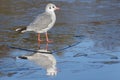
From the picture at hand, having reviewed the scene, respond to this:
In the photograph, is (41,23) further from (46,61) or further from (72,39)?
(46,61)

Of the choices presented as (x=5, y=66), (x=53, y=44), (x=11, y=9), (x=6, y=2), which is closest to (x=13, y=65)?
(x=5, y=66)

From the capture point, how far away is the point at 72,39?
10.3m

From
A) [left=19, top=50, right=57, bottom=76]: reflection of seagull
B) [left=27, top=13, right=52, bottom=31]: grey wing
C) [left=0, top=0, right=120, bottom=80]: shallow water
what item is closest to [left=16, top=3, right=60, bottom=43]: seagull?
[left=27, top=13, right=52, bottom=31]: grey wing

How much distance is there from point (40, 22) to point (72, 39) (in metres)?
0.75

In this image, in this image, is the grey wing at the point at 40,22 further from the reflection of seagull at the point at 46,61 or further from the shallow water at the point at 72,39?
the reflection of seagull at the point at 46,61

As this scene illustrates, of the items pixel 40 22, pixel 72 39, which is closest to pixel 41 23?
pixel 40 22

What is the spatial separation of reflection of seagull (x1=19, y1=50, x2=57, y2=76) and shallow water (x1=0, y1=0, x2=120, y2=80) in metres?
0.09

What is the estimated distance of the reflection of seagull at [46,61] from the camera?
312 inches

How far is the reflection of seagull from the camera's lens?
312 inches

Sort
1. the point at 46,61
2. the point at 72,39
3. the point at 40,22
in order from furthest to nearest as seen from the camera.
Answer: the point at 72,39
the point at 40,22
the point at 46,61

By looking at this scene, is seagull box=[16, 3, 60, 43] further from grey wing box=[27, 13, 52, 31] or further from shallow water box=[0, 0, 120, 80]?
shallow water box=[0, 0, 120, 80]

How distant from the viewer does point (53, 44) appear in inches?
390

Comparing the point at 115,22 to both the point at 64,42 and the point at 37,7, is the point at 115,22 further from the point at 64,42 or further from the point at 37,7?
the point at 37,7

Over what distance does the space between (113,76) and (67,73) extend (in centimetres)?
72
